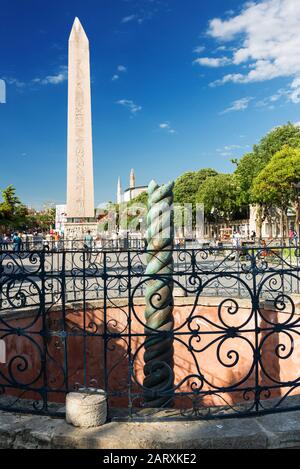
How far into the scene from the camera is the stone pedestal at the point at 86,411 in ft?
8.41

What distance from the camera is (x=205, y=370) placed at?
7.56 meters

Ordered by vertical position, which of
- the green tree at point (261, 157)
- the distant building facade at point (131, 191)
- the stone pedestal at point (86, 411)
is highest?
the distant building facade at point (131, 191)

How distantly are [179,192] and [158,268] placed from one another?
5397cm

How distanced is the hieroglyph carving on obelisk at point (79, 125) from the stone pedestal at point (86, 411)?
16.9 m

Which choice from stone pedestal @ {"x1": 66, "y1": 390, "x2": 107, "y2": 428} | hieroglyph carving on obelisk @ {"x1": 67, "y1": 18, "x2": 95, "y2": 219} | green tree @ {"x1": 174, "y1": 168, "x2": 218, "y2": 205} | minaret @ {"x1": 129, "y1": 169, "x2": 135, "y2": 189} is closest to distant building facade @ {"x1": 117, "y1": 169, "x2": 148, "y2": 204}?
minaret @ {"x1": 129, "y1": 169, "x2": 135, "y2": 189}

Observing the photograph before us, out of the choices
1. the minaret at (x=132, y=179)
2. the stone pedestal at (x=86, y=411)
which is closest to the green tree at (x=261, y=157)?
the stone pedestal at (x=86, y=411)

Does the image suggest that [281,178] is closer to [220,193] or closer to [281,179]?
[281,179]

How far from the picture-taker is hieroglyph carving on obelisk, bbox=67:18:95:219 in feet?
59.7

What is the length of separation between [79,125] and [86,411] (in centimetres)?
1740

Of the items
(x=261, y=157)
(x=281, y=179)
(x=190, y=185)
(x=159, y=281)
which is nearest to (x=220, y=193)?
(x=261, y=157)

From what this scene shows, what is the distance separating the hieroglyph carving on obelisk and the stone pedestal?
1687cm

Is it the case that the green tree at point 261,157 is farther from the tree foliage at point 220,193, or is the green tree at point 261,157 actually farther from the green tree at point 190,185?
the green tree at point 190,185

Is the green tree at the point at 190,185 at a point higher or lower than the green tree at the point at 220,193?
higher

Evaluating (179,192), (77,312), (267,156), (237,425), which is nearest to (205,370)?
(77,312)
